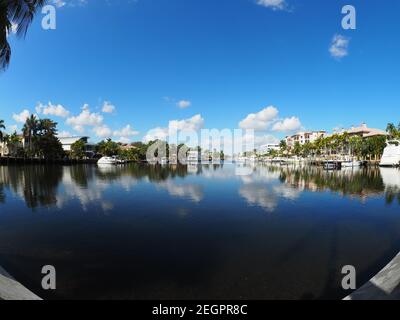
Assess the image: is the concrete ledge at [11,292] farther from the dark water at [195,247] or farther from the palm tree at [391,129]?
the palm tree at [391,129]

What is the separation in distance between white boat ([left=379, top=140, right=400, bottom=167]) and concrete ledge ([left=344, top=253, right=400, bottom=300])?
310 ft

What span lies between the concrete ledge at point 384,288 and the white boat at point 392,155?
310ft

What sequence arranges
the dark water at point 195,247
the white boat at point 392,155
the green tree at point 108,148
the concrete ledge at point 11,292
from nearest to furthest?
1. the concrete ledge at point 11,292
2. the dark water at point 195,247
3. the white boat at point 392,155
4. the green tree at point 108,148

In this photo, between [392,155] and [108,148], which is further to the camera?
[108,148]

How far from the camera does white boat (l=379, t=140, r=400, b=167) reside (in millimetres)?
80625

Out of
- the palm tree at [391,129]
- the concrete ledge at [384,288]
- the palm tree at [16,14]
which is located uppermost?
the palm tree at [391,129]

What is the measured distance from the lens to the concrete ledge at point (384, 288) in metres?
5.08

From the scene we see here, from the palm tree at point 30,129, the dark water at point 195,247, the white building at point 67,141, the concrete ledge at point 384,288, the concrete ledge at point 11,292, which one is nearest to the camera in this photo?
the concrete ledge at point 11,292

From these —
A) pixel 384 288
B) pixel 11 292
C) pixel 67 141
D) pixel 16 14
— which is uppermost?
pixel 67 141

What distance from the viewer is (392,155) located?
8156 centimetres

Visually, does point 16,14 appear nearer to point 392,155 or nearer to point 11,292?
point 11,292

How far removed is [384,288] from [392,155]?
9655 centimetres

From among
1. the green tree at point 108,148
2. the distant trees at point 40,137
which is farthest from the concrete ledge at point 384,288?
the green tree at point 108,148

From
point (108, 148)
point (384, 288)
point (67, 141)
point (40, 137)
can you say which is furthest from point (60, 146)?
point (384, 288)
